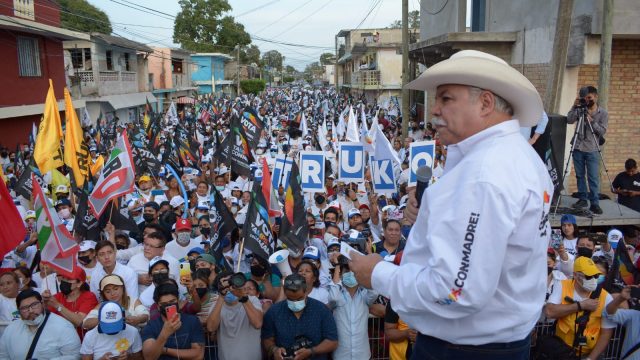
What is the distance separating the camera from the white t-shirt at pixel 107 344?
173 inches

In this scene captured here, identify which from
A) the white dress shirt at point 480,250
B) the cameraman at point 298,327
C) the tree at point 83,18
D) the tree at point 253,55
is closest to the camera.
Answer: the white dress shirt at point 480,250

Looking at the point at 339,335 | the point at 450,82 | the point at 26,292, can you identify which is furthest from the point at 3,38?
the point at 450,82

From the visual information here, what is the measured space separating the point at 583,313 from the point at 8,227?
5420 millimetres

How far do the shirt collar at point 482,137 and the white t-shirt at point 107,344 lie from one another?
3.58 meters

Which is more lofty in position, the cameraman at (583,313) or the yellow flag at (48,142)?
the yellow flag at (48,142)

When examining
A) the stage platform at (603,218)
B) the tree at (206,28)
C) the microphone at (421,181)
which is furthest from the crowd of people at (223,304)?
the tree at (206,28)

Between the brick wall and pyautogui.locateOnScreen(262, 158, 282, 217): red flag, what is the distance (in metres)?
7.05

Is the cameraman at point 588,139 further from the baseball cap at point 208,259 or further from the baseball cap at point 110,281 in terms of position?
Result: the baseball cap at point 110,281

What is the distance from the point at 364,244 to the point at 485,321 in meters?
5.14

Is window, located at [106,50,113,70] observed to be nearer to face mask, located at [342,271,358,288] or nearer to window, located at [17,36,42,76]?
window, located at [17,36,42,76]

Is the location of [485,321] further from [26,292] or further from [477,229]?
[26,292]

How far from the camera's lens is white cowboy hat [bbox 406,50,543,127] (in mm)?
1706

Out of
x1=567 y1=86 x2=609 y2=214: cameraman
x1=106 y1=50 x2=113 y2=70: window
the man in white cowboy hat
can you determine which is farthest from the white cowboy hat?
x1=106 y1=50 x2=113 y2=70: window

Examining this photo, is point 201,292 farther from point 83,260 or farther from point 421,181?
point 421,181
